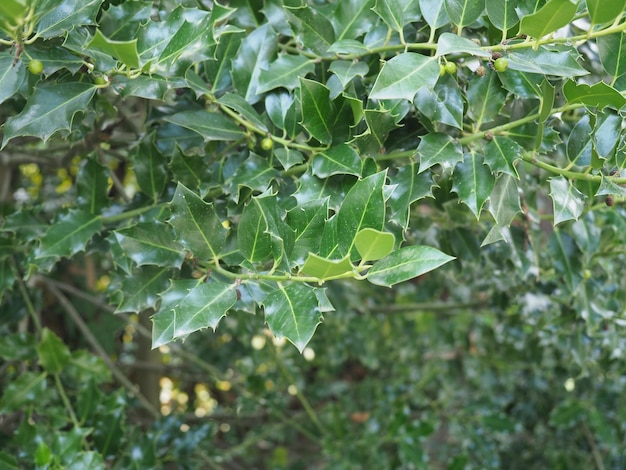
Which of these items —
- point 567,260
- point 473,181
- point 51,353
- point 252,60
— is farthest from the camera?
point 51,353

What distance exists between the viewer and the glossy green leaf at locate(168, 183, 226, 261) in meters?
0.89

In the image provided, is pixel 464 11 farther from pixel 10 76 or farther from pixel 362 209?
pixel 10 76

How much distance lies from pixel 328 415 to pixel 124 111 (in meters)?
1.37

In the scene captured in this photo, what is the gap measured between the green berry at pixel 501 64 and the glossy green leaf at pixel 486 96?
72mm

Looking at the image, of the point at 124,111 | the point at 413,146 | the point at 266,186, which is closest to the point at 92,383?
the point at 124,111

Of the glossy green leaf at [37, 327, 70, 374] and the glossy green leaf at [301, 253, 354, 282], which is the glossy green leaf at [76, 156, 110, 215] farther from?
the glossy green leaf at [301, 253, 354, 282]

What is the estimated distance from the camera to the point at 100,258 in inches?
84.0

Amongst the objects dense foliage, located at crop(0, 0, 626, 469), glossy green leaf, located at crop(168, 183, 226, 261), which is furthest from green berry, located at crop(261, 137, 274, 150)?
glossy green leaf, located at crop(168, 183, 226, 261)

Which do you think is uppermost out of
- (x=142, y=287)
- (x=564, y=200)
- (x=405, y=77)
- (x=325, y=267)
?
(x=405, y=77)

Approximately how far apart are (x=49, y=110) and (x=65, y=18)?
12 centimetres

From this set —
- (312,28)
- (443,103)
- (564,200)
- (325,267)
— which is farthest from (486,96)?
(325,267)

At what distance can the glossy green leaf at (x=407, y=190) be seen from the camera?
3.11 ft

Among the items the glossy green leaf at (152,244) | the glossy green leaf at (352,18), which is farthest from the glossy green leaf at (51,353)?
the glossy green leaf at (352,18)

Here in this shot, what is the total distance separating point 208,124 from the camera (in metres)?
1.02
